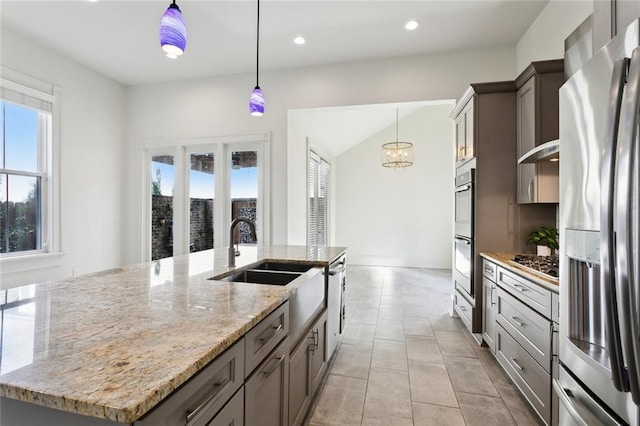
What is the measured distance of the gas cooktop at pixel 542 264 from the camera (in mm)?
1882

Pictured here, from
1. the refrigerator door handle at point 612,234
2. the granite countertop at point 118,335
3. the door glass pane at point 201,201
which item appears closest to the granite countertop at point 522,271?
the refrigerator door handle at point 612,234

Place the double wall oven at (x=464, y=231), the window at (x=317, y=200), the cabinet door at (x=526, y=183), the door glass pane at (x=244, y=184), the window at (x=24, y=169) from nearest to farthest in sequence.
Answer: the cabinet door at (x=526, y=183), the double wall oven at (x=464, y=231), the window at (x=24, y=169), the door glass pane at (x=244, y=184), the window at (x=317, y=200)

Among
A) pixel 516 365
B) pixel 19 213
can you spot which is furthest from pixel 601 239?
pixel 19 213

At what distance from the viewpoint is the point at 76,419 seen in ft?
2.02

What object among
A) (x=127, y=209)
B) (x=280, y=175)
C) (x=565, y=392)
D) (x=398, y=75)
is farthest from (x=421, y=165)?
(x=565, y=392)

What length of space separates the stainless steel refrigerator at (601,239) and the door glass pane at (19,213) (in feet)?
15.9

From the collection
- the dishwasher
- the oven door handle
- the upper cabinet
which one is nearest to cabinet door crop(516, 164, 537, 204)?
the upper cabinet

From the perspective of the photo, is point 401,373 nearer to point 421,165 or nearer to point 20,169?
point 20,169

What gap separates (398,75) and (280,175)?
6.69 feet

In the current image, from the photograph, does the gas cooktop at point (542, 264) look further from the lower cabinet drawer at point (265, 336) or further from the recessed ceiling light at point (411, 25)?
the recessed ceiling light at point (411, 25)

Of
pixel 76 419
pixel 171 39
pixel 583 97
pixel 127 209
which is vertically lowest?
pixel 76 419

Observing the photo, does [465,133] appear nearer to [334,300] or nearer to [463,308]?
[463,308]

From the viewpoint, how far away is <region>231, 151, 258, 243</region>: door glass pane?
4480 mm

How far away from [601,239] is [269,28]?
3.47m
